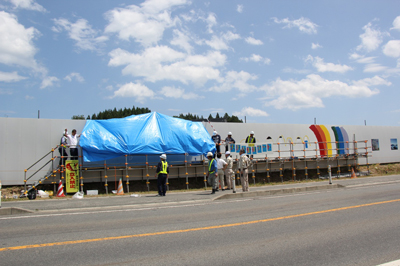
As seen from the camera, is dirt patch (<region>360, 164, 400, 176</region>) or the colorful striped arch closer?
the colorful striped arch

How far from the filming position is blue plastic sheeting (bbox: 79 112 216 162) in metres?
15.2

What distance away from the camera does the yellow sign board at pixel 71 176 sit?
14.8 m

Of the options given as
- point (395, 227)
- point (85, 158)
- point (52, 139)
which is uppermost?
point (52, 139)

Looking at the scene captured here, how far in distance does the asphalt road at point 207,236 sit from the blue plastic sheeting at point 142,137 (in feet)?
20.2

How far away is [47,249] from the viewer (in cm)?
532

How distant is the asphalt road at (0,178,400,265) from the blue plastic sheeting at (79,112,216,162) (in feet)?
20.2

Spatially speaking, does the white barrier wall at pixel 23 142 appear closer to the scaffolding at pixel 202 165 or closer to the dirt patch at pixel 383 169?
the scaffolding at pixel 202 165

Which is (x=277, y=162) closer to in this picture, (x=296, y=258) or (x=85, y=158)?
(x=85, y=158)

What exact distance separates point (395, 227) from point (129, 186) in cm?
1243

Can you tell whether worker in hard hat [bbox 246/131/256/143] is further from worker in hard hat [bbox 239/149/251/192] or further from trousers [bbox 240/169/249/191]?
trousers [bbox 240/169/249/191]

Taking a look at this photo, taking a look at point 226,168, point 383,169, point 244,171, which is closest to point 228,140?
point 226,168

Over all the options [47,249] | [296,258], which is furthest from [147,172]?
[296,258]

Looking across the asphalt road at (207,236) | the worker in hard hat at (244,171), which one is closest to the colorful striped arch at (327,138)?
the worker in hard hat at (244,171)

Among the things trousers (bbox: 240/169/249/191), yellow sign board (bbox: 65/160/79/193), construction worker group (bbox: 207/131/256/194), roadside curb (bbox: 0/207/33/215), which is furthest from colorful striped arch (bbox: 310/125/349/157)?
roadside curb (bbox: 0/207/33/215)
